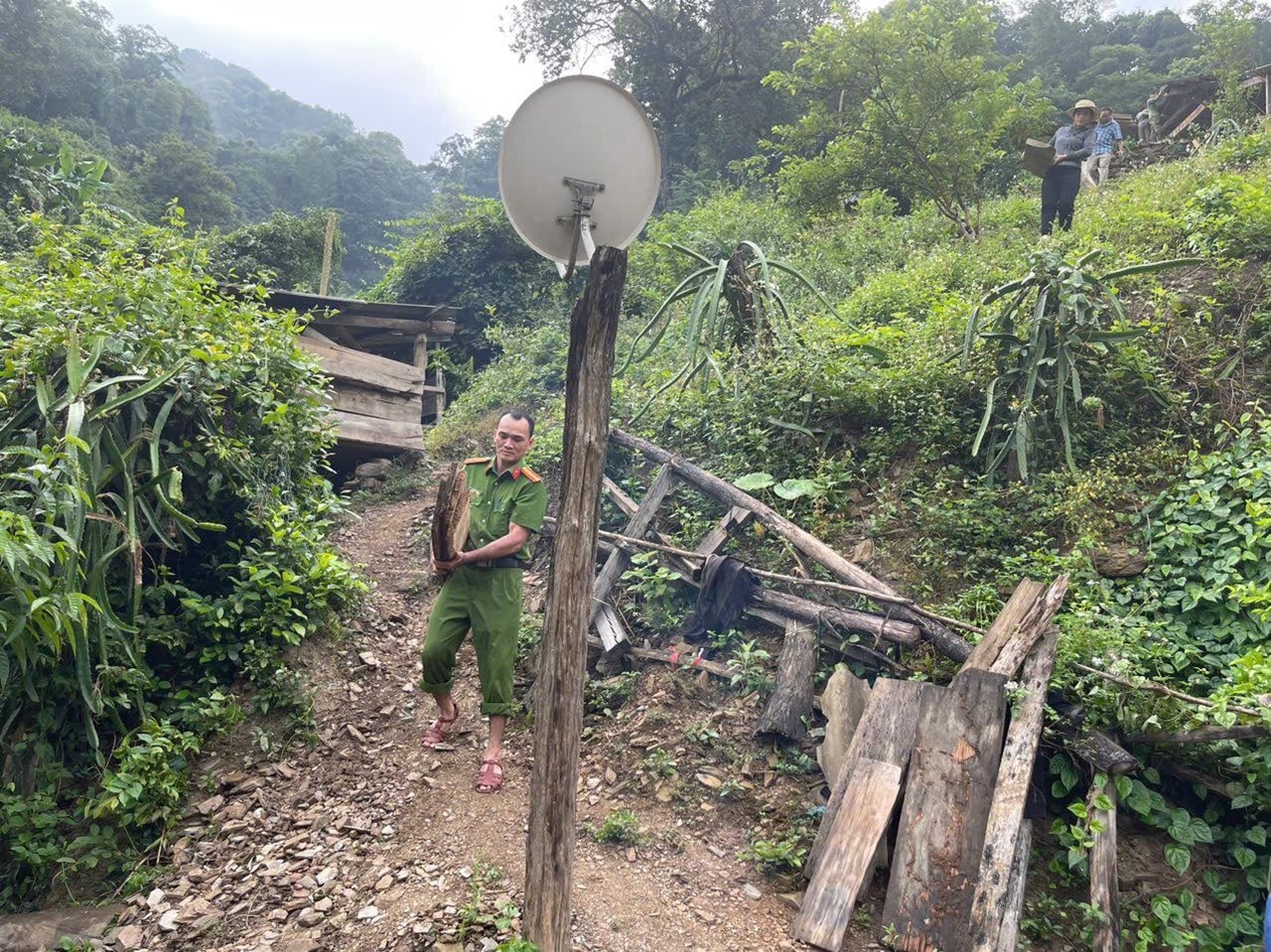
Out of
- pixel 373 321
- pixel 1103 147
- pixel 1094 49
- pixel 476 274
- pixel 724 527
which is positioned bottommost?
pixel 724 527

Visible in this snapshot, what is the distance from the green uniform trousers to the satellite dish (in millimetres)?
1742

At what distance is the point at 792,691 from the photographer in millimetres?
4023

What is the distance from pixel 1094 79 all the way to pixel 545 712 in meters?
31.2

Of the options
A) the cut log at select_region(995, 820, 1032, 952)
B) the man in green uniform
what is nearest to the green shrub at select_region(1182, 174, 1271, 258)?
the cut log at select_region(995, 820, 1032, 952)

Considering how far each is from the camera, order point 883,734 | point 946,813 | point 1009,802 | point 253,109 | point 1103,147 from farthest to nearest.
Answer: point 253,109, point 1103,147, point 883,734, point 946,813, point 1009,802

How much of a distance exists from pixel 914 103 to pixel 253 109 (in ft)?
225

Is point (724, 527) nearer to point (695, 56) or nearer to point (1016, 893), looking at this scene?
point (1016, 893)

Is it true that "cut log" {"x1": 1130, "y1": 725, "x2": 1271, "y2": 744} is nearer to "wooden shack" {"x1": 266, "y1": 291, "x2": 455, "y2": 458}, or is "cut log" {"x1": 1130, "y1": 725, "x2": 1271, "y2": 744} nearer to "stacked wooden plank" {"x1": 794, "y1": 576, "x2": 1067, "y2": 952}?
"stacked wooden plank" {"x1": 794, "y1": 576, "x2": 1067, "y2": 952}

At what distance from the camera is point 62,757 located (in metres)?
3.72

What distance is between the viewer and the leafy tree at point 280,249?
50.0 feet

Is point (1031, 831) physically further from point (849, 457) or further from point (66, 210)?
point (66, 210)

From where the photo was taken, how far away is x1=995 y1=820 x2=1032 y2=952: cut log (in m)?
2.74

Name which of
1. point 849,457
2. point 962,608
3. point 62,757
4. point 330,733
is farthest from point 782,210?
point 62,757

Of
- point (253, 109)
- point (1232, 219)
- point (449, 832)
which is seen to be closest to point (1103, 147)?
point (1232, 219)
